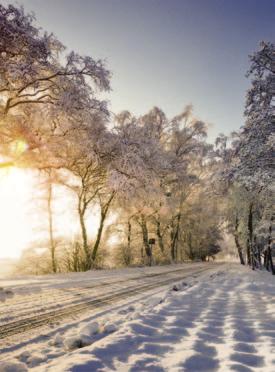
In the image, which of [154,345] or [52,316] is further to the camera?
[52,316]

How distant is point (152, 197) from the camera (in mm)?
15547

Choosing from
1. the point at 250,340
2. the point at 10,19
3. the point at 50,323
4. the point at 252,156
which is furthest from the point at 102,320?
the point at 10,19

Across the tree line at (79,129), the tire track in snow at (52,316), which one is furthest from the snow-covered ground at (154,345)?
the tree line at (79,129)

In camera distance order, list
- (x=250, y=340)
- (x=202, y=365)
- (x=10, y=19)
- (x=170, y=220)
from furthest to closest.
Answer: (x=170, y=220)
(x=10, y=19)
(x=250, y=340)
(x=202, y=365)

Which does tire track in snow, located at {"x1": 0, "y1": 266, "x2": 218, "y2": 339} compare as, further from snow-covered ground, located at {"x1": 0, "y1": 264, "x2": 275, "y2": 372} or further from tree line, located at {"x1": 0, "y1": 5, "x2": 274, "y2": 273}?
Answer: tree line, located at {"x1": 0, "y1": 5, "x2": 274, "y2": 273}

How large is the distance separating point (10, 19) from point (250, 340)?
11043 millimetres

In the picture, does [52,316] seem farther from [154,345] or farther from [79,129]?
[79,129]

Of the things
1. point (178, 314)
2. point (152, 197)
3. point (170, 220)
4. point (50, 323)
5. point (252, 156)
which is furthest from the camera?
point (170, 220)

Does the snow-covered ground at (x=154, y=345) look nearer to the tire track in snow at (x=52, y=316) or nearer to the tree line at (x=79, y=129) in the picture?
the tire track in snow at (x=52, y=316)

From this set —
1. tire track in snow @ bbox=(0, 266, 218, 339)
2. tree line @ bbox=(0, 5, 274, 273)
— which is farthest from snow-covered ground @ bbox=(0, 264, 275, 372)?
tree line @ bbox=(0, 5, 274, 273)

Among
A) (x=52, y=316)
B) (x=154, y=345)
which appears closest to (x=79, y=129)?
(x=52, y=316)

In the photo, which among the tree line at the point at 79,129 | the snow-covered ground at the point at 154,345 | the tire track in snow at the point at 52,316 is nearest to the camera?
→ the snow-covered ground at the point at 154,345

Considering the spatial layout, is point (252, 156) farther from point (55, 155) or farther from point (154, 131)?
point (154, 131)

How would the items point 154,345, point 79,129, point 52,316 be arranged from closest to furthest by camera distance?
point 154,345 → point 52,316 → point 79,129
